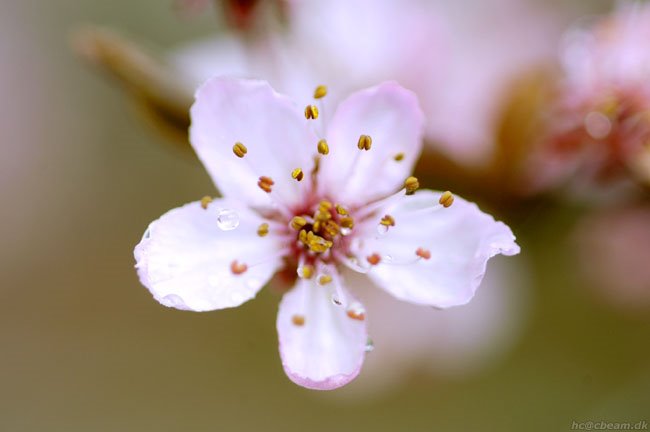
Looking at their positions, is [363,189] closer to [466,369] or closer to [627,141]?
[627,141]

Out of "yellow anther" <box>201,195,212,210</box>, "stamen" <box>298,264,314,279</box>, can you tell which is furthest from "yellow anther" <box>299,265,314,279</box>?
"yellow anther" <box>201,195,212,210</box>

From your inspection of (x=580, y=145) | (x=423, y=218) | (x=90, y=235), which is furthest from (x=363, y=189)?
(x=90, y=235)

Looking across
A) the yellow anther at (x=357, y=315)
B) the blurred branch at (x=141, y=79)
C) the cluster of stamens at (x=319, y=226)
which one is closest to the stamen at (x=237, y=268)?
the cluster of stamens at (x=319, y=226)

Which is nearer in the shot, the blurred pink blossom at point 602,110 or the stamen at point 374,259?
the stamen at point 374,259

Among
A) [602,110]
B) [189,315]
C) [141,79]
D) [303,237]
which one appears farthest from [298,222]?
[189,315]

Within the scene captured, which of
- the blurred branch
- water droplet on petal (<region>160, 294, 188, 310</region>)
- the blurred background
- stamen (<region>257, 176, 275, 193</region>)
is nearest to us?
water droplet on petal (<region>160, 294, 188, 310</region>)

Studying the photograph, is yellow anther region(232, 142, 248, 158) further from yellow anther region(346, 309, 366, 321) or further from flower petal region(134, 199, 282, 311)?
yellow anther region(346, 309, 366, 321)

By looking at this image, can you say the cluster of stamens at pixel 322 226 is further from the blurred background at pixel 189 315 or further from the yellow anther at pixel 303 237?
the blurred background at pixel 189 315
